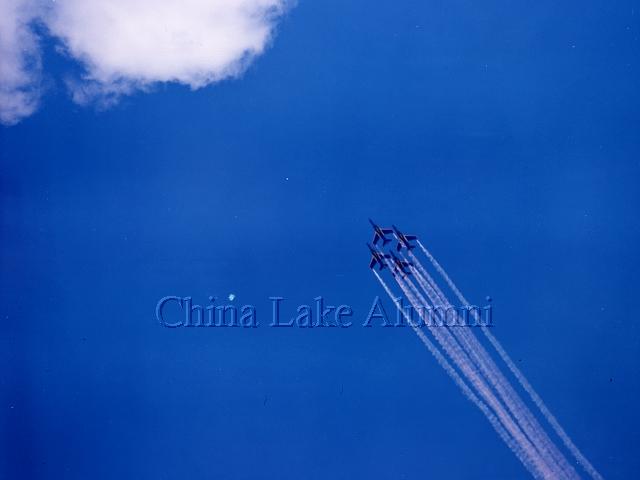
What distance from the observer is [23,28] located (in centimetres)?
336

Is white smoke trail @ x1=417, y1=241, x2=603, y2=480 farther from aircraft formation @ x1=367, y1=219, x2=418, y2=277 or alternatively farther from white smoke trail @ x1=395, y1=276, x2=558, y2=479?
aircraft formation @ x1=367, y1=219, x2=418, y2=277

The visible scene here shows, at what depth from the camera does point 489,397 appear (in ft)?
11.2

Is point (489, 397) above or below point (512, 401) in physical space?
above

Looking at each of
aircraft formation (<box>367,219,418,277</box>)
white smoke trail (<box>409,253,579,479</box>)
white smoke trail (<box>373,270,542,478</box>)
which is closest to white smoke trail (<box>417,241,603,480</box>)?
white smoke trail (<box>409,253,579,479</box>)

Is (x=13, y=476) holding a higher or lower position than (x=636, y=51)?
lower

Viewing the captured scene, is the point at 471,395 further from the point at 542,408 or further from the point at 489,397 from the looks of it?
the point at 542,408

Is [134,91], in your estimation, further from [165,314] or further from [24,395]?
[24,395]

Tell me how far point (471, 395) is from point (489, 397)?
6.8 inches

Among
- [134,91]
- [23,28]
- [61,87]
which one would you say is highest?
[23,28]

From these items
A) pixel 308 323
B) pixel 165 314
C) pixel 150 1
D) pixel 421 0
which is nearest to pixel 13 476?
pixel 165 314

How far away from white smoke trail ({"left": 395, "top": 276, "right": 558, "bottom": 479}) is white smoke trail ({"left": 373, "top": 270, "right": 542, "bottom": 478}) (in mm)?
34

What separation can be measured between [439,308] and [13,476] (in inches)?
186

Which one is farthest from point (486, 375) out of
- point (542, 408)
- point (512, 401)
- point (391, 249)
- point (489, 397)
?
point (391, 249)

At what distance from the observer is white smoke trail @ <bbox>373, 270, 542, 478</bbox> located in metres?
3.39
